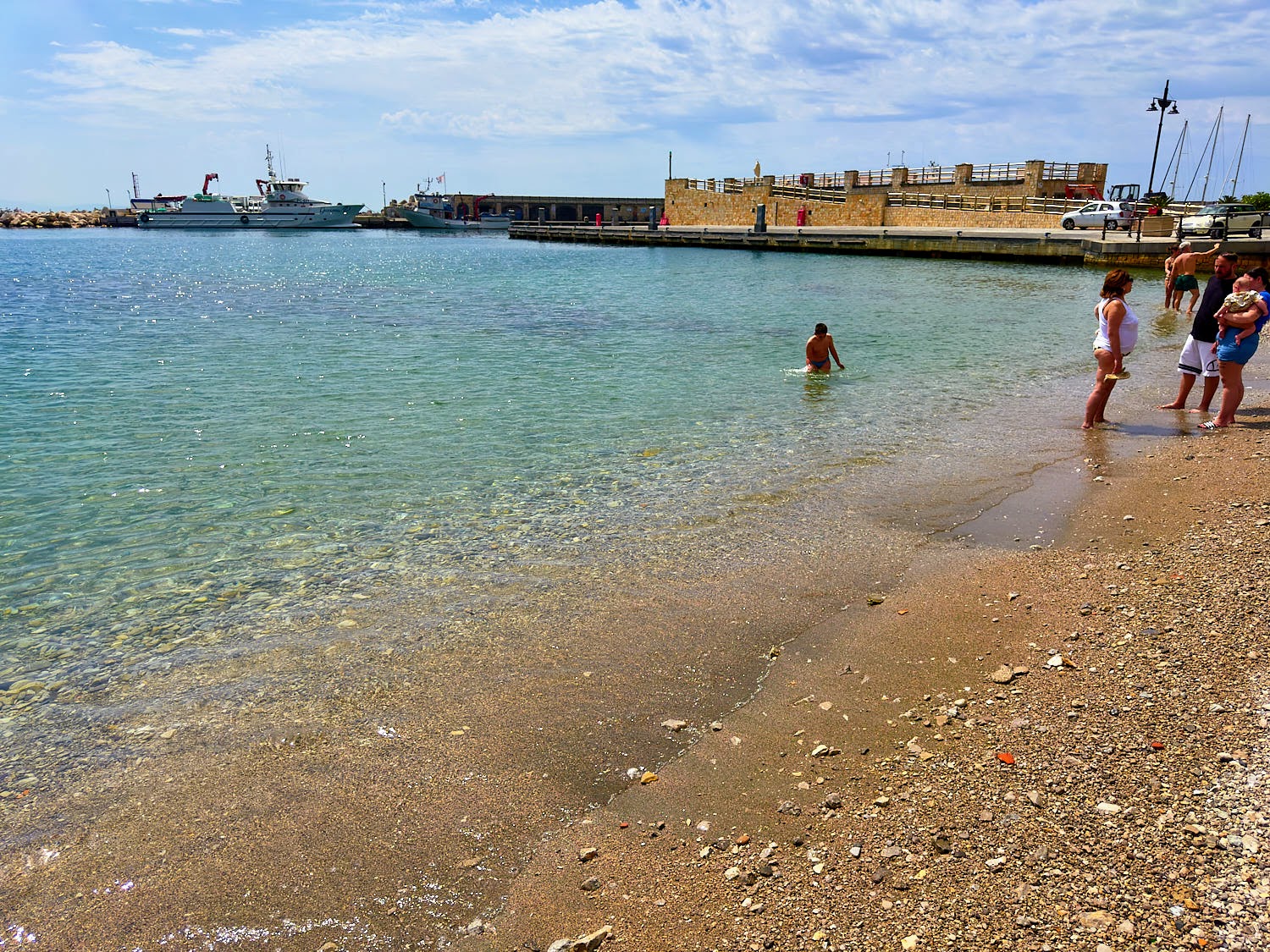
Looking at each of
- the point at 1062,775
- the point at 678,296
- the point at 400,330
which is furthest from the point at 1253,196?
the point at 1062,775

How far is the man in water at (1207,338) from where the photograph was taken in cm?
1033

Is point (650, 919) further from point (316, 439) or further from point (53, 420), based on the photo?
point (53, 420)

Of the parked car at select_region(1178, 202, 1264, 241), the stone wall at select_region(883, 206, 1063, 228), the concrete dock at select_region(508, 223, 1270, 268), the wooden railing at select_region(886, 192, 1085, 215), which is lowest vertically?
the concrete dock at select_region(508, 223, 1270, 268)

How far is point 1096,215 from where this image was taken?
4641cm

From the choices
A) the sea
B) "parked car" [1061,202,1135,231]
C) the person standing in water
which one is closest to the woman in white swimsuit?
the sea

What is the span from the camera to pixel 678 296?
112 feet

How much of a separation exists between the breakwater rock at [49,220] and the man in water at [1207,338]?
177468 millimetres

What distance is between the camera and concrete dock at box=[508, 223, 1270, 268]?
3497 centimetres

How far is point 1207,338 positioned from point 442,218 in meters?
134

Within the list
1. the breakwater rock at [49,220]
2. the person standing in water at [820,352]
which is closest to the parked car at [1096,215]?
the person standing in water at [820,352]

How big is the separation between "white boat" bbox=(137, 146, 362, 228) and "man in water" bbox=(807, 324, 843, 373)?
120 m

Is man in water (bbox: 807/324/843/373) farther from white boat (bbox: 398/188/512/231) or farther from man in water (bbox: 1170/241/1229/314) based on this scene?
white boat (bbox: 398/188/512/231)

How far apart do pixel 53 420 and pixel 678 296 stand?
24707 millimetres

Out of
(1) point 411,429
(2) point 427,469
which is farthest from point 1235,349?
(1) point 411,429
